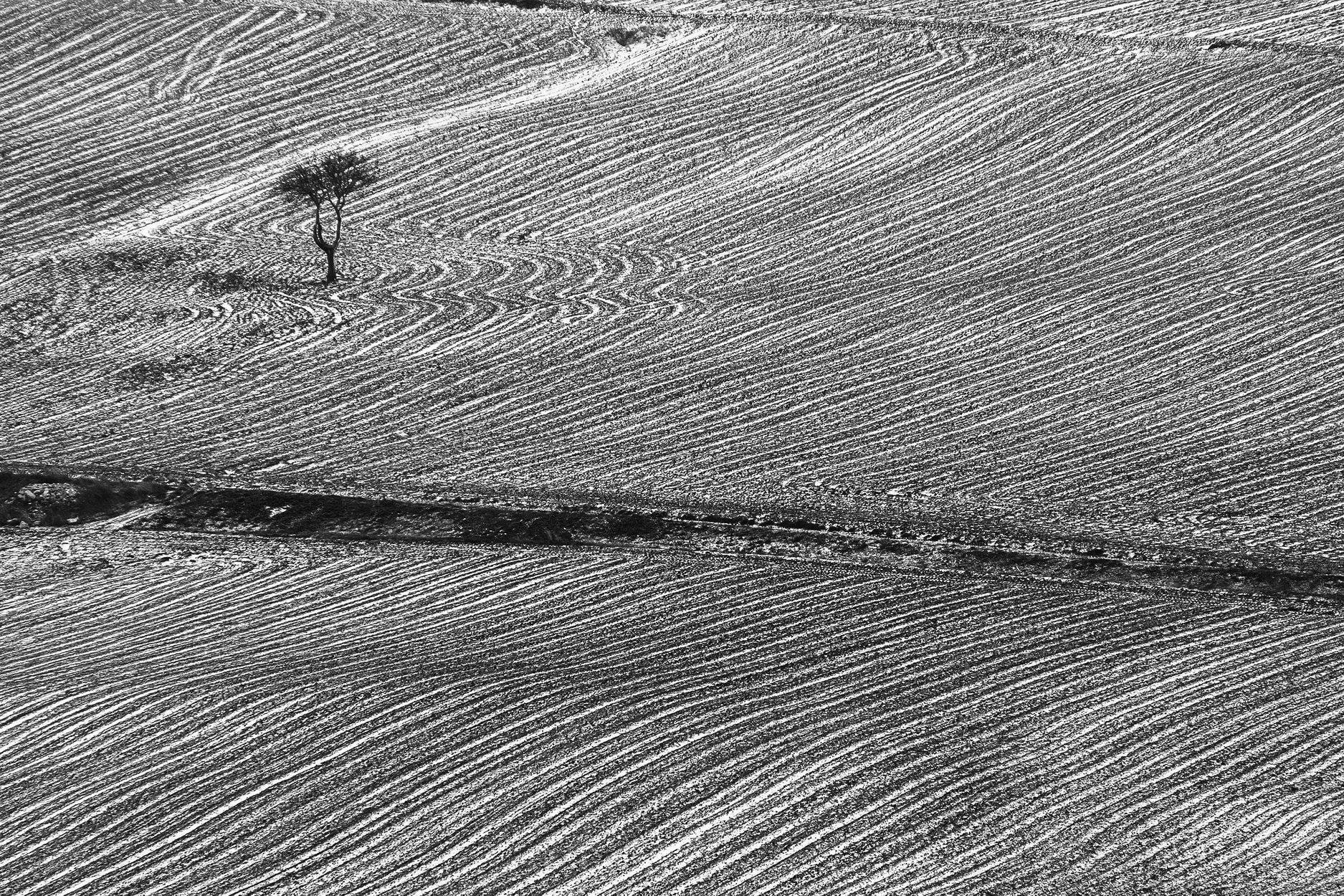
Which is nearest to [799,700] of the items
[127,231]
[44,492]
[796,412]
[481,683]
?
[481,683]

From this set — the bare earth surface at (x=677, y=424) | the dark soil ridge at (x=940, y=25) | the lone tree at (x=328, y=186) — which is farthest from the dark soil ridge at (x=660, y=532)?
the dark soil ridge at (x=940, y=25)

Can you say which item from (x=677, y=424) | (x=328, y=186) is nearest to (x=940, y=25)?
(x=328, y=186)

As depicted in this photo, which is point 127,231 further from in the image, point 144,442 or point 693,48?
point 693,48

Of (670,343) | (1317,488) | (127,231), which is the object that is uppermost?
(127,231)


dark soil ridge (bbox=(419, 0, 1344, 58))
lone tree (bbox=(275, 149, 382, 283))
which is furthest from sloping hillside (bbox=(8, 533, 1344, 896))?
dark soil ridge (bbox=(419, 0, 1344, 58))

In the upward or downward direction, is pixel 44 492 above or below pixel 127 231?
below

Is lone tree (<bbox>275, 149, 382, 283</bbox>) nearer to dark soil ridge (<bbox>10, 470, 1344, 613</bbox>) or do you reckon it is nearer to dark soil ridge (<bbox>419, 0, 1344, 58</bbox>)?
dark soil ridge (<bbox>10, 470, 1344, 613</bbox>)
